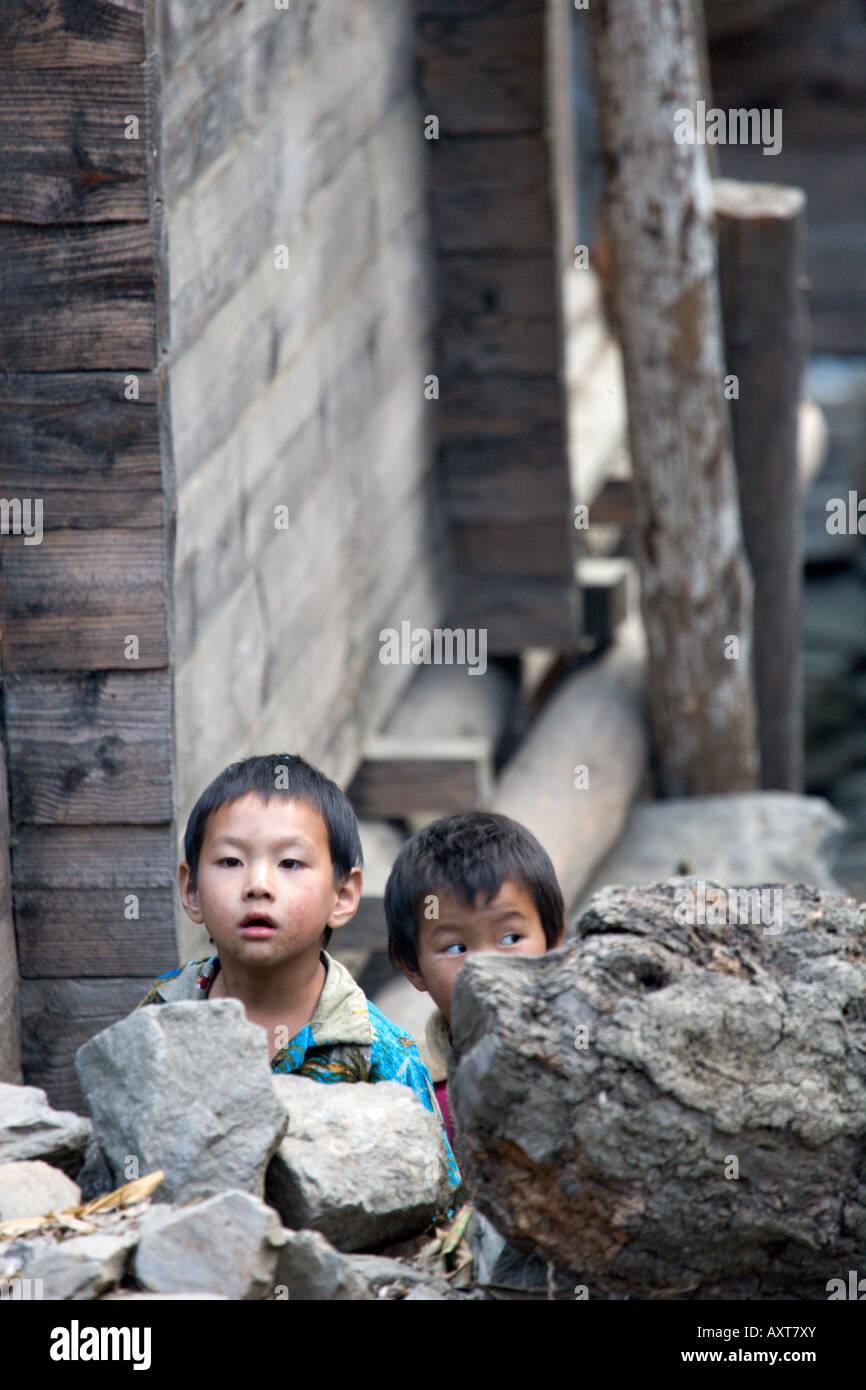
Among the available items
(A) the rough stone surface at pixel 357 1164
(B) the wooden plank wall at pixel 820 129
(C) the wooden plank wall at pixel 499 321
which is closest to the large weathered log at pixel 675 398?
(C) the wooden plank wall at pixel 499 321

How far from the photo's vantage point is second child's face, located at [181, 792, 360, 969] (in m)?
2.37

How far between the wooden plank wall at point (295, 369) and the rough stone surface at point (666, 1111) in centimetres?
129

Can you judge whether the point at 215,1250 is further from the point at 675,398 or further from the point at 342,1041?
the point at 675,398

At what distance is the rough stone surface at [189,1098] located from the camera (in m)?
1.99

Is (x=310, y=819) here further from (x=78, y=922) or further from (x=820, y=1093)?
(x=820, y=1093)

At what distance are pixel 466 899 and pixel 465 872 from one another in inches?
1.6

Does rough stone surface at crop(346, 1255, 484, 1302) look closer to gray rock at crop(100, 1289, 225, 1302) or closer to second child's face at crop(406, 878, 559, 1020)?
gray rock at crop(100, 1289, 225, 1302)

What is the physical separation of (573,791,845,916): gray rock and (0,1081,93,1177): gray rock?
112 inches

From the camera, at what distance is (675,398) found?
511 cm

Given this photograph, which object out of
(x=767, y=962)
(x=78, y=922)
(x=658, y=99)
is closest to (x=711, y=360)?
(x=658, y=99)

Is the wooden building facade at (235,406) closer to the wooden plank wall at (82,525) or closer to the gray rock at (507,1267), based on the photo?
the wooden plank wall at (82,525)

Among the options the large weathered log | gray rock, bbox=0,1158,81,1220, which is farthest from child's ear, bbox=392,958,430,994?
the large weathered log

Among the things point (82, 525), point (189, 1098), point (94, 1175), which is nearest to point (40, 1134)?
point (94, 1175)

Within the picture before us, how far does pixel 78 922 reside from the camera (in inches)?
110
